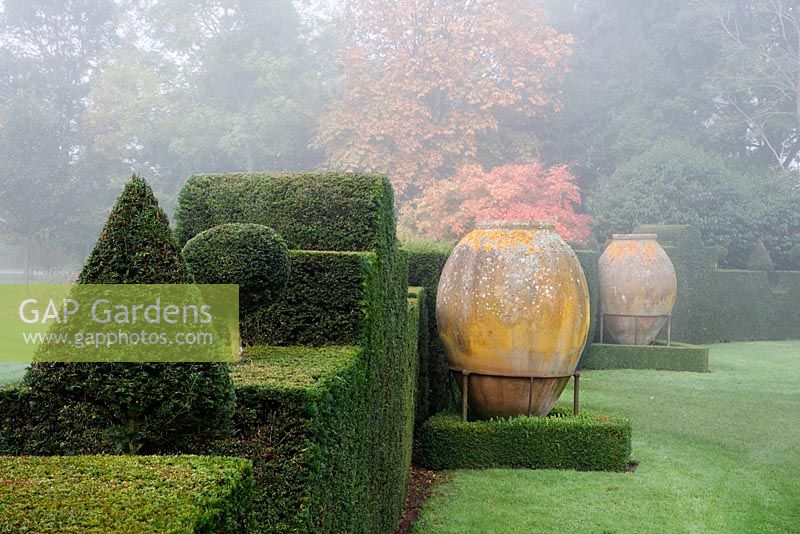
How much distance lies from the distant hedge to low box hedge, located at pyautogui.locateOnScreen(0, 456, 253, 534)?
3.15 meters

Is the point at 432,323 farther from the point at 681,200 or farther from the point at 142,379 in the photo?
the point at 681,200

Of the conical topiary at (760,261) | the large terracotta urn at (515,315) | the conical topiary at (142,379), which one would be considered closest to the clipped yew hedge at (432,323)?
the large terracotta urn at (515,315)

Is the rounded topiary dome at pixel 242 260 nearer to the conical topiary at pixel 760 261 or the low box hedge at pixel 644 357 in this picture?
the low box hedge at pixel 644 357

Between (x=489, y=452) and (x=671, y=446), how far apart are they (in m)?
2.16

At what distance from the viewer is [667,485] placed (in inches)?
259

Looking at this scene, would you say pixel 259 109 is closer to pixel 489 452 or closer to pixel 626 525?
pixel 489 452

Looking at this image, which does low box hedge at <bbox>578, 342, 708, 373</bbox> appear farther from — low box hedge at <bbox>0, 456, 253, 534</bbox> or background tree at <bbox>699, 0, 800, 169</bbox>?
background tree at <bbox>699, 0, 800, 169</bbox>

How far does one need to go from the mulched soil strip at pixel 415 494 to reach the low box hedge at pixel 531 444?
22 centimetres

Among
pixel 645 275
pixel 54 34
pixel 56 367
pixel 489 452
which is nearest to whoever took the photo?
pixel 56 367

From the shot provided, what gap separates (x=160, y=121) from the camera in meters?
26.5

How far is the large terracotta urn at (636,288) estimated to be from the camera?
14469 mm

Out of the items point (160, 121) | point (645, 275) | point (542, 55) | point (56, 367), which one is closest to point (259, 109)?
point (160, 121)

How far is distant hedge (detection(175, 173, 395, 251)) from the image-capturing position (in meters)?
5.32

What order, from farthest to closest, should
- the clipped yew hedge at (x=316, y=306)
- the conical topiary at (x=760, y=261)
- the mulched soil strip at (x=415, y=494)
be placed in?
the conical topiary at (x=760, y=261), the mulched soil strip at (x=415, y=494), the clipped yew hedge at (x=316, y=306)
